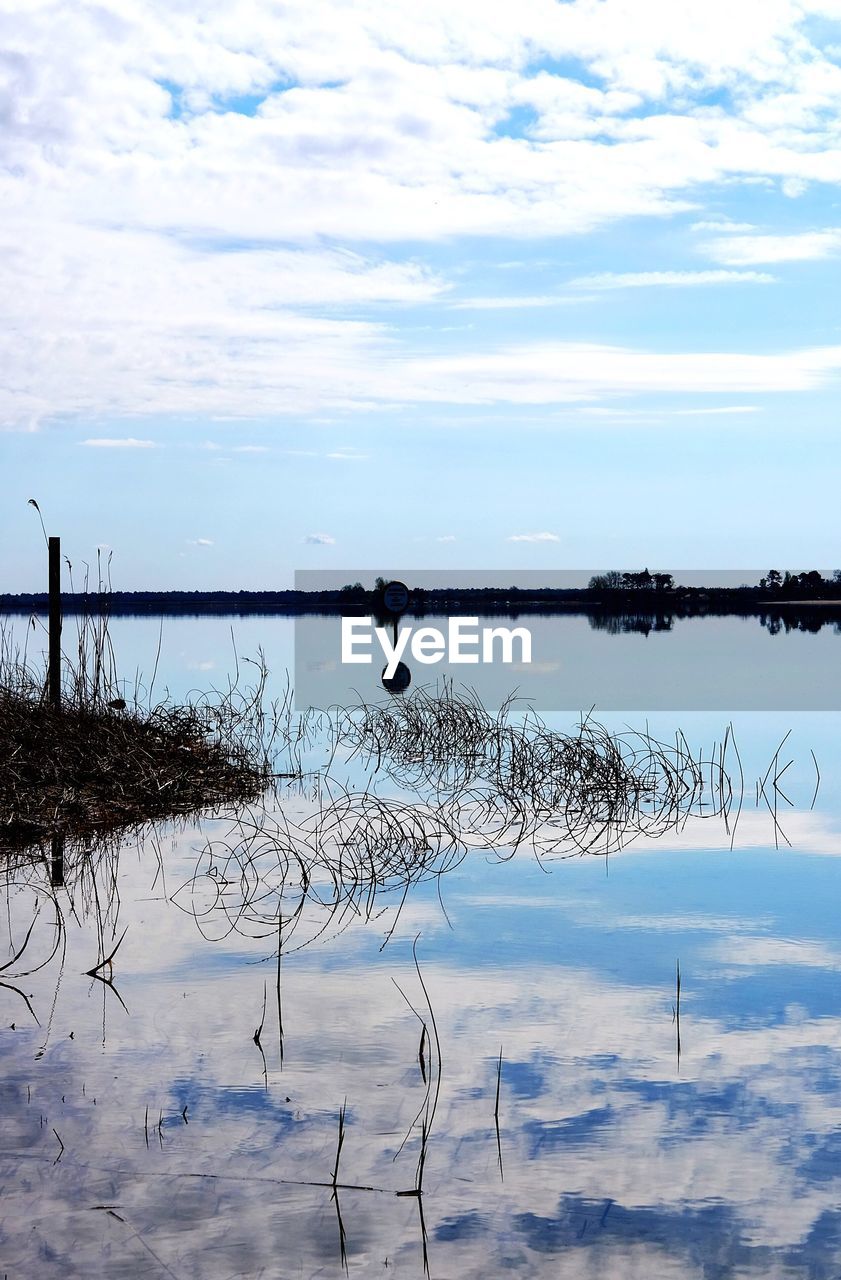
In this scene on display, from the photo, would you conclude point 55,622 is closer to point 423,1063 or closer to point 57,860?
point 57,860

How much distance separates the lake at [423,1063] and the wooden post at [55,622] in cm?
433

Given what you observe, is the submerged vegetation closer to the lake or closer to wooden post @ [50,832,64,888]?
wooden post @ [50,832,64,888]

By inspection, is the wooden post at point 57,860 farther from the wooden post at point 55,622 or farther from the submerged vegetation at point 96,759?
the wooden post at point 55,622

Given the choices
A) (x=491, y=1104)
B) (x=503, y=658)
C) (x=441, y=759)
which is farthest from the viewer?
(x=503, y=658)

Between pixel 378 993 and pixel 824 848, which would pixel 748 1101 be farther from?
pixel 824 848

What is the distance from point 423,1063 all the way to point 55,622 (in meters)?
11.1

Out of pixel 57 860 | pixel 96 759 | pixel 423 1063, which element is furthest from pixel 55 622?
pixel 423 1063

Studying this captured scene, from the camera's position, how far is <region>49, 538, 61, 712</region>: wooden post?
14.8 meters

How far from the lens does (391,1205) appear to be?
4.17m

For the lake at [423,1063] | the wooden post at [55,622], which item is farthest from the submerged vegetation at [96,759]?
the lake at [423,1063]

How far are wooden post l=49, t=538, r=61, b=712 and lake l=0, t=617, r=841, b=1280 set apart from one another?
433 cm

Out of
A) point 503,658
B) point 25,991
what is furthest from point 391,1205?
point 503,658

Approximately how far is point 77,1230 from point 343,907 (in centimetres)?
460

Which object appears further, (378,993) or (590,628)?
(590,628)
